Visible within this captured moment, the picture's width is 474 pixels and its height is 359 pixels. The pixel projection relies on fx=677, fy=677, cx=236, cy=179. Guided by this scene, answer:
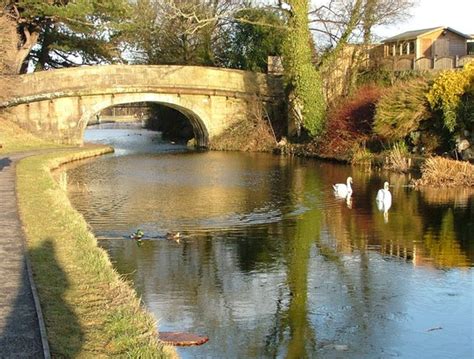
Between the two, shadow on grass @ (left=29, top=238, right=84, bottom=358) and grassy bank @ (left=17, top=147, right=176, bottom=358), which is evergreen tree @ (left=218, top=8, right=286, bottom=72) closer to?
grassy bank @ (left=17, top=147, right=176, bottom=358)

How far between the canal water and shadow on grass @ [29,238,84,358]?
109 centimetres

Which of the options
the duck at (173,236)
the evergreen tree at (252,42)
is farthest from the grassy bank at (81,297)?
the evergreen tree at (252,42)

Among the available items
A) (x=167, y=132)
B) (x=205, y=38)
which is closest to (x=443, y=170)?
(x=205, y=38)

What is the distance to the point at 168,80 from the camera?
33906 mm

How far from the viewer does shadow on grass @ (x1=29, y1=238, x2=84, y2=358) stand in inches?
212

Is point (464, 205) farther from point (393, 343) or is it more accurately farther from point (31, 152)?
point (31, 152)

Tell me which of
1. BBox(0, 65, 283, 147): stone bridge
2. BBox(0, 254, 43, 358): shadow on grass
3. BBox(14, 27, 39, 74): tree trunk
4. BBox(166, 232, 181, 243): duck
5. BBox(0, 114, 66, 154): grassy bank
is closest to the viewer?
BBox(0, 254, 43, 358): shadow on grass

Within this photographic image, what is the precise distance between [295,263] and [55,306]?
4432 millimetres

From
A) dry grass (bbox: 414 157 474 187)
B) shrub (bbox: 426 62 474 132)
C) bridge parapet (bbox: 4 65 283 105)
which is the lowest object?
dry grass (bbox: 414 157 474 187)

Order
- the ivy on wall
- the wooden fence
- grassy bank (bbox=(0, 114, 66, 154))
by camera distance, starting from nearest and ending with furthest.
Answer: grassy bank (bbox=(0, 114, 66, 154)) → the ivy on wall → the wooden fence

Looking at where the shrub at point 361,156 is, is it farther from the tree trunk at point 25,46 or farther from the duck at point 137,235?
the tree trunk at point 25,46

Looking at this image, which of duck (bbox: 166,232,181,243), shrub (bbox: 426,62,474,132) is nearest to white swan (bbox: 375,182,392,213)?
duck (bbox: 166,232,181,243)

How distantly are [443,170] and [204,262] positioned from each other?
11094mm

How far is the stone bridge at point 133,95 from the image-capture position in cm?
3150
